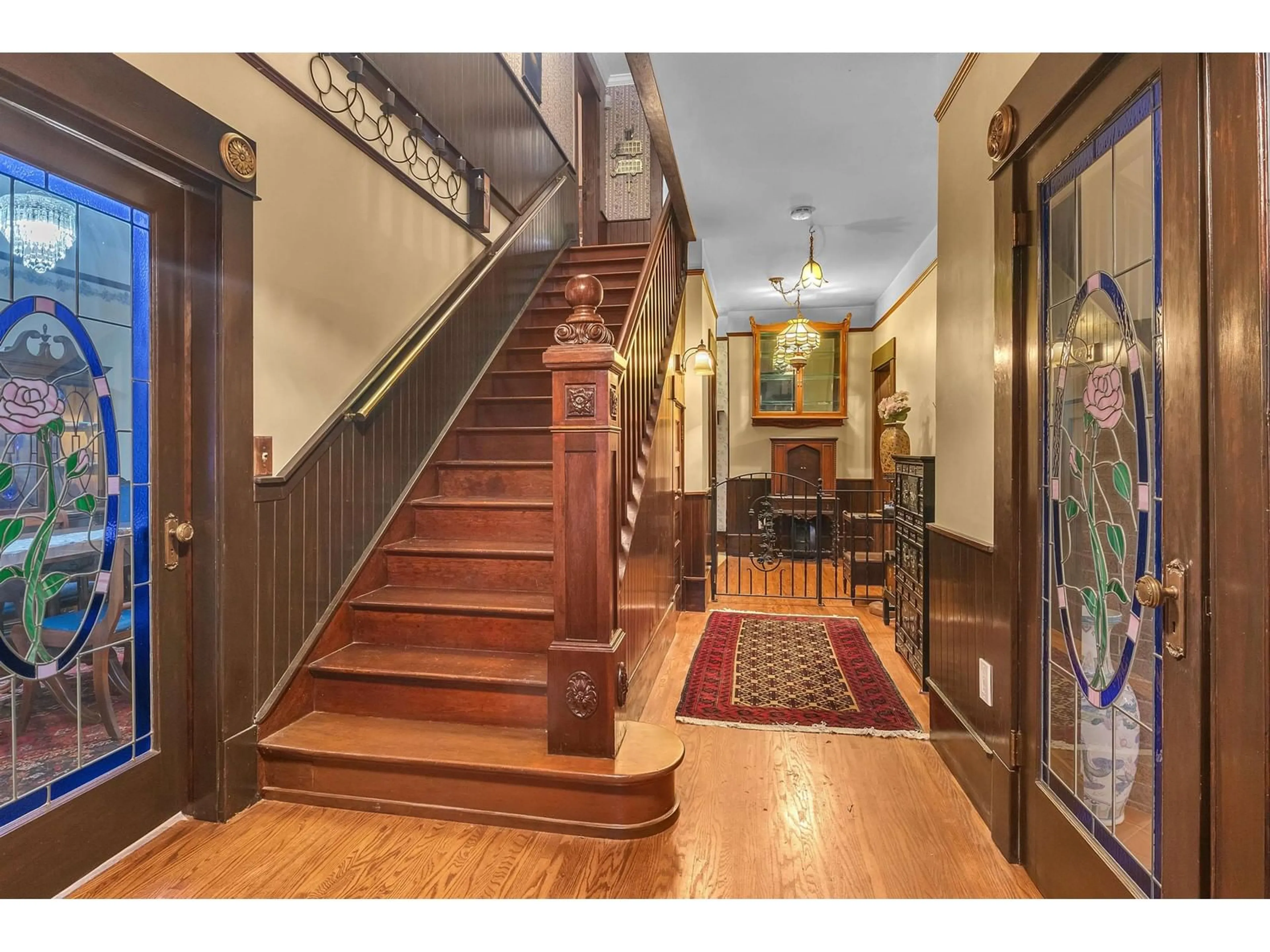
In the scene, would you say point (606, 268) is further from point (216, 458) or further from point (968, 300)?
point (216, 458)

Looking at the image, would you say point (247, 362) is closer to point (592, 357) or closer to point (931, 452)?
point (592, 357)

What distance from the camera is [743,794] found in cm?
204

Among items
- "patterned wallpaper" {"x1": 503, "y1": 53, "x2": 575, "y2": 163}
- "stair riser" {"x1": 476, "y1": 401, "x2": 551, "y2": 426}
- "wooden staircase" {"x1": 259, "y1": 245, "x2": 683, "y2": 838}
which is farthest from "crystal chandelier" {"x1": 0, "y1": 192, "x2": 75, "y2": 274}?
"patterned wallpaper" {"x1": 503, "y1": 53, "x2": 575, "y2": 163}

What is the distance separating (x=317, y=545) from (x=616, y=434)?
1.17 metres

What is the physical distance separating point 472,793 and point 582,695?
42 cm

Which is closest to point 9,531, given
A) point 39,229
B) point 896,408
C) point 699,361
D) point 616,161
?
point 39,229

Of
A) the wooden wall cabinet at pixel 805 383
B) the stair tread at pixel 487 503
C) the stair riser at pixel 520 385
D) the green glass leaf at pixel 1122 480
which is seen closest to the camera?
the green glass leaf at pixel 1122 480

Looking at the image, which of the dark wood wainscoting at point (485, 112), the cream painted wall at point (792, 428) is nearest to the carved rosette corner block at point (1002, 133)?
the dark wood wainscoting at point (485, 112)

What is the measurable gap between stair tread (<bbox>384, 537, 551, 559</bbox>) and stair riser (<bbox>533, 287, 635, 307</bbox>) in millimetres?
2077

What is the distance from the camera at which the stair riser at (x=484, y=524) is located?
274 cm

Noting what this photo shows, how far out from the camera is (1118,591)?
1.30 meters

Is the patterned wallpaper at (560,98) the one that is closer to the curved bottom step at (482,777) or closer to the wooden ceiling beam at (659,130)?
the wooden ceiling beam at (659,130)

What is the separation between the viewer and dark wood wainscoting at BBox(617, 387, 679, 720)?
249 cm

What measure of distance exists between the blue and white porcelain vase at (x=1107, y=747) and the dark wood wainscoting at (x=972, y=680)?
31 centimetres
